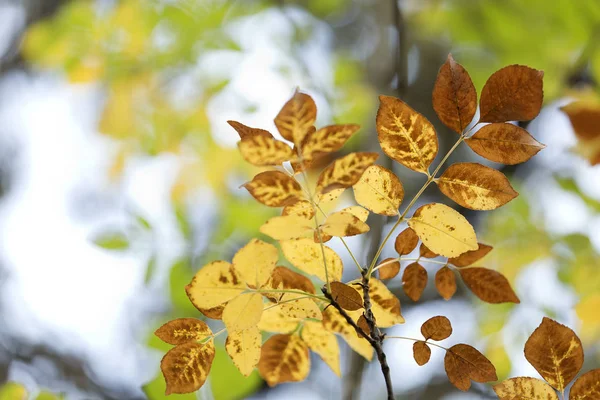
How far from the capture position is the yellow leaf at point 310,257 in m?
0.31

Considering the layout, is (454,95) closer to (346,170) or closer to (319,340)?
(346,170)

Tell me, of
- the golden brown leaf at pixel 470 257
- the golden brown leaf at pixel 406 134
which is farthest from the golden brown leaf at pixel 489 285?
the golden brown leaf at pixel 406 134

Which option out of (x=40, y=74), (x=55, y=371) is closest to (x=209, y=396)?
(x=55, y=371)

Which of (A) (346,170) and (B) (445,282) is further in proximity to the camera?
(B) (445,282)

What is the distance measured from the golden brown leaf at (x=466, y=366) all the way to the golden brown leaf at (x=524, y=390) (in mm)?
10

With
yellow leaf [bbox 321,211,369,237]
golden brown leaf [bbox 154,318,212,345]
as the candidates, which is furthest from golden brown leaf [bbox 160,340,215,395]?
yellow leaf [bbox 321,211,369,237]

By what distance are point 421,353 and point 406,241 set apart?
0.07m

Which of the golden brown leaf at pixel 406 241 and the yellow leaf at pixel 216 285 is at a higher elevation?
the yellow leaf at pixel 216 285

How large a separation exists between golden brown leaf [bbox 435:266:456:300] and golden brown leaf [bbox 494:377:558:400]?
90 mm

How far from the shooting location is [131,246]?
101cm

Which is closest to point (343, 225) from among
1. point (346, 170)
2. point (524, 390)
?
point (346, 170)

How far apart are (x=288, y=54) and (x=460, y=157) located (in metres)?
0.60

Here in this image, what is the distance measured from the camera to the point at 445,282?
0.35 metres

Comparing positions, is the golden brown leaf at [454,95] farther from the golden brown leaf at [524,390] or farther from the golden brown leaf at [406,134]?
the golden brown leaf at [524,390]
